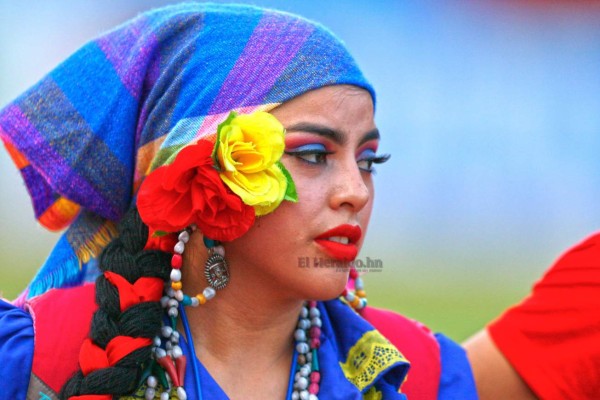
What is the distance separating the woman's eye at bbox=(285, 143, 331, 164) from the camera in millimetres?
2285

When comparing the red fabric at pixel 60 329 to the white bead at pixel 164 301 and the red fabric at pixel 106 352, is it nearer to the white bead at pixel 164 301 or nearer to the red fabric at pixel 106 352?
A: the red fabric at pixel 106 352

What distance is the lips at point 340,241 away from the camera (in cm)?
229

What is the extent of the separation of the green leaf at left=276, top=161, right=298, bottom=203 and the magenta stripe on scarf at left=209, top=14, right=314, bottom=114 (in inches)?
8.2

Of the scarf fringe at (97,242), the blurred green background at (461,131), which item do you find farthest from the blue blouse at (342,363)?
the blurred green background at (461,131)

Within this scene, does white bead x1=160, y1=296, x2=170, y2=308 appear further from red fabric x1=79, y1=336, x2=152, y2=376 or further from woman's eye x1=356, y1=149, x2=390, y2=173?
woman's eye x1=356, y1=149, x2=390, y2=173

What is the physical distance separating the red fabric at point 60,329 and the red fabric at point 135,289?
118 mm

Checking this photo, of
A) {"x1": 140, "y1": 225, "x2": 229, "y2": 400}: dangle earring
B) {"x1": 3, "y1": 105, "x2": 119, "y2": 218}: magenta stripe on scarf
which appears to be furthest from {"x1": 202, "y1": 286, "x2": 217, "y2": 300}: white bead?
{"x1": 3, "y1": 105, "x2": 119, "y2": 218}: magenta stripe on scarf

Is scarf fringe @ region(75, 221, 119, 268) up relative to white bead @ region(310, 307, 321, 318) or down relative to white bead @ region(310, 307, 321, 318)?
up

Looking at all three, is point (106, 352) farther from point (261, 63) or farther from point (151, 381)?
point (261, 63)

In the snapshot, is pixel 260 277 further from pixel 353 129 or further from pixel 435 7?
pixel 435 7

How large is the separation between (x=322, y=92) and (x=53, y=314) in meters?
0.98

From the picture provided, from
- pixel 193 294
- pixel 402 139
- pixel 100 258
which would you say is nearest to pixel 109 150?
pixel 100 258

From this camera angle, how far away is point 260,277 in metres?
2.34

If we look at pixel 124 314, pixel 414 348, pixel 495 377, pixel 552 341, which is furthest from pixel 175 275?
pixel 552 341
